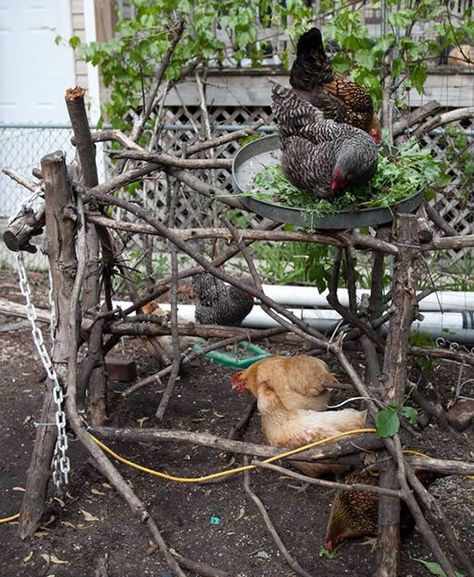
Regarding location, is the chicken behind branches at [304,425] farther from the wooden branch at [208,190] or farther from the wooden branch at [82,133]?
the wooden branch at [82,133]

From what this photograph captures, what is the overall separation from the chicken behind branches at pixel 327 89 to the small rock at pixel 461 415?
4.88 feet

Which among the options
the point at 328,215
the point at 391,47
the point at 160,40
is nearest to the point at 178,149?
the point at 160,40

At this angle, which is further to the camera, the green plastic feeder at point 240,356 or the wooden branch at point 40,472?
the green plastic feeder at point 240,356

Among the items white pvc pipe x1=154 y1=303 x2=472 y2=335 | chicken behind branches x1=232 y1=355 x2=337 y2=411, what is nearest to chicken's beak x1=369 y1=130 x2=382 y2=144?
chicken behind branches x1=232 y1=355 x2=337 y2=411

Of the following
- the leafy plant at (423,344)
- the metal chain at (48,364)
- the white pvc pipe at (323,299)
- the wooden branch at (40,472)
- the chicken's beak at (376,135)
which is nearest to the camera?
the metal chain at (48,364)

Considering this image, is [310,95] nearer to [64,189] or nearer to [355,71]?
[64,189]

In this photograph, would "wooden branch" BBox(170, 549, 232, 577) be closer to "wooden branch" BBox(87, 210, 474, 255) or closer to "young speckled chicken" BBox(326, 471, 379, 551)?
"young speckled chicken" BBox(326, 471, 379, 551)

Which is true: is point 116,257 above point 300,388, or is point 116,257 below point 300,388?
above

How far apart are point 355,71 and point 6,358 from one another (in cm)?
329

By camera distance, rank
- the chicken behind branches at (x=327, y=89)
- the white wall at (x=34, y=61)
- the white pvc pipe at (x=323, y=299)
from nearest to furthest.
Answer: the chicken behind branches at (x=327, y=89)
the white pvc pipe at (x=323, y=299)
the white wall at (x=34, y=61)

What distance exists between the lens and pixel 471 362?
375 centimetres

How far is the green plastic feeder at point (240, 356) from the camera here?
5168 mm

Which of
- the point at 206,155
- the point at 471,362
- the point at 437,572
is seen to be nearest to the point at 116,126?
the point at 206,155

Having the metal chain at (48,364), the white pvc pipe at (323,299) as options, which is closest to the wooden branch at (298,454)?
the metal chain at (48,364)
